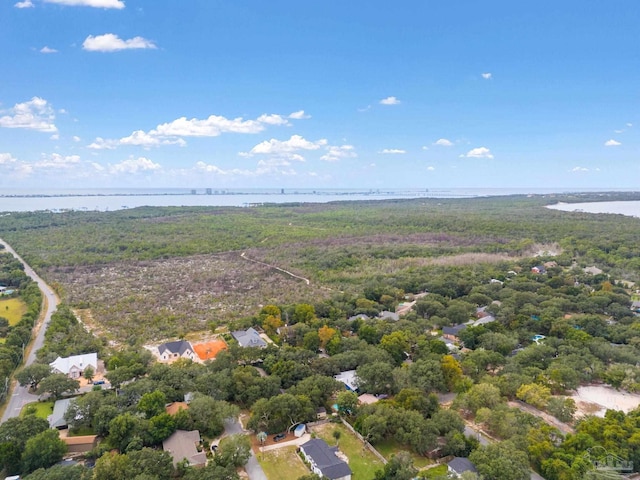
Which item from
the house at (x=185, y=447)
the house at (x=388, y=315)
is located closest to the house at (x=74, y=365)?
the house at (x=185, y=447)

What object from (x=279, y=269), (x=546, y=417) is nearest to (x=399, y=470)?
(x=546, y=417)

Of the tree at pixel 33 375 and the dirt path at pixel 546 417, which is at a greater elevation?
the tree at pixel 33 375

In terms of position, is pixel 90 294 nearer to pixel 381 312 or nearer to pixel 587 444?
pixel 381 312

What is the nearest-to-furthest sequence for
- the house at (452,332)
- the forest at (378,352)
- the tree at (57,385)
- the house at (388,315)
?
the forest at (378,352) < the tree at (57,385) < the house at (452,332) < the house at (388,315)

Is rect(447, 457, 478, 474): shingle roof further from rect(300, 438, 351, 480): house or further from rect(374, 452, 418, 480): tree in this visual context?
rect(300, 438, 351, 480): house

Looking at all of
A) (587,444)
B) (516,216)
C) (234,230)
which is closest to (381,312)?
(587,444)

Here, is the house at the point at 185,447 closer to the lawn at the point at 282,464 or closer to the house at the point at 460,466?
the lawn at the point at 282,464

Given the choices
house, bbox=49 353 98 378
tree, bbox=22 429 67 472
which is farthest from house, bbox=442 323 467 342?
tree, bbox=22 429 67 472
